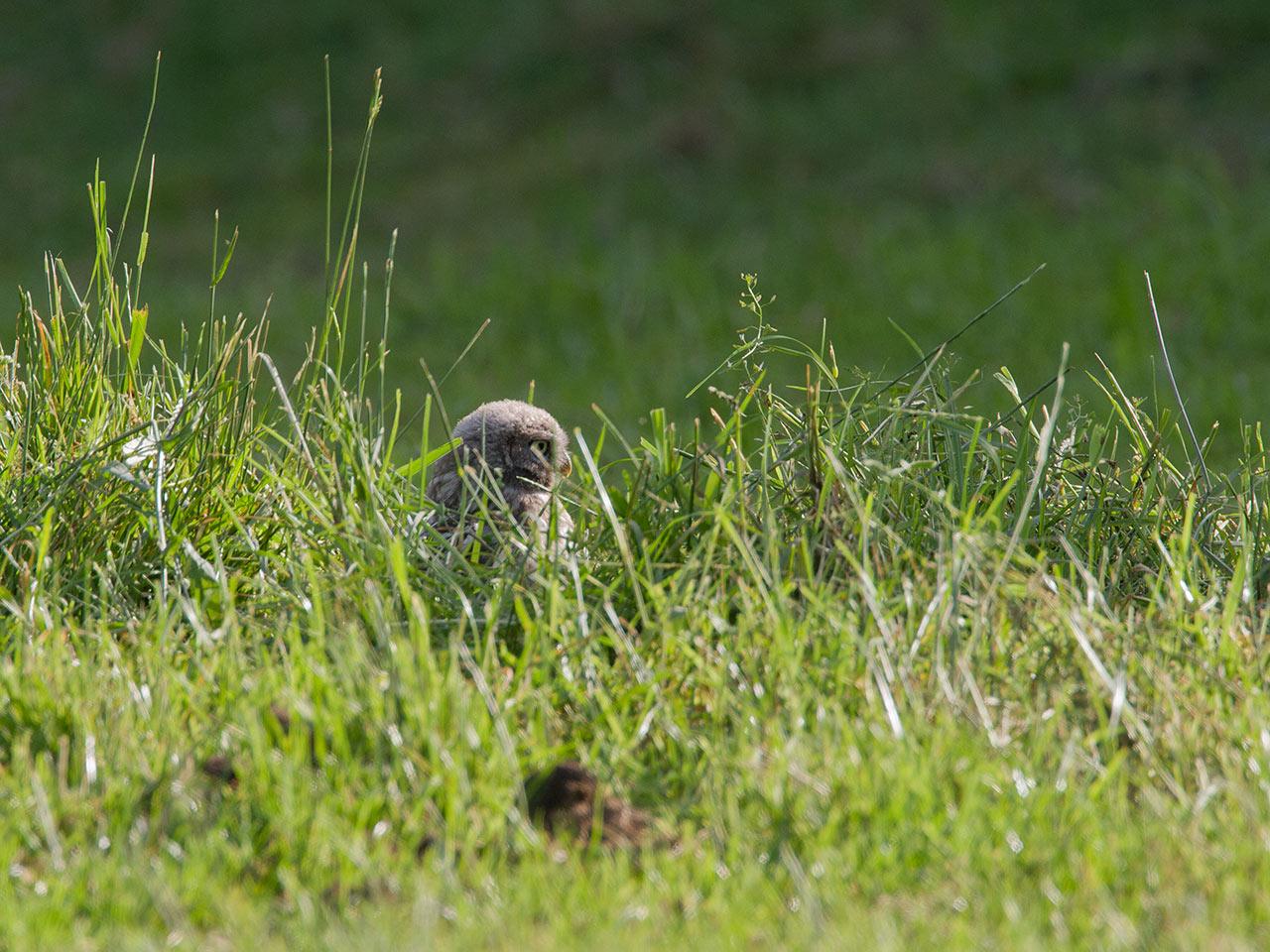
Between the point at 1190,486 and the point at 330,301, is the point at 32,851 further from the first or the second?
the point at 1190,486

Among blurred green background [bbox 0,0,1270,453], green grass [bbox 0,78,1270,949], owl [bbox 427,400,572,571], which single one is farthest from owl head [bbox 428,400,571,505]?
blurred green background [bbox 0,0,1270,453]

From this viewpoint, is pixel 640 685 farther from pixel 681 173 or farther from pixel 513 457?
pixel 681 173

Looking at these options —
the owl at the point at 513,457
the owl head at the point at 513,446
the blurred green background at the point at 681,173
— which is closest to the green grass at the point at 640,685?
the owl at the point at 513,457

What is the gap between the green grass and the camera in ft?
8.86

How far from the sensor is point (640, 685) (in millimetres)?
3211

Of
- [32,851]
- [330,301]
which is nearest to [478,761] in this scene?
[32,851]

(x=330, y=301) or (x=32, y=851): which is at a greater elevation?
(x=330, y=301)

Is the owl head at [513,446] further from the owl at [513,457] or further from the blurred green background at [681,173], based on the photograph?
the blurred green background at [681,173]

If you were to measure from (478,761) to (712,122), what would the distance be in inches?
447

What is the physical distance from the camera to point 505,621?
3611 mm

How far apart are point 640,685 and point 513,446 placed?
1635 millimetres

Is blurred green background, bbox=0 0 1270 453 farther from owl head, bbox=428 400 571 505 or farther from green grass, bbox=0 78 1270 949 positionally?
green grass, bbox=0 78 1270 949

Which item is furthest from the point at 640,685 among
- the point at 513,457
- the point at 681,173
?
the point at 681,173

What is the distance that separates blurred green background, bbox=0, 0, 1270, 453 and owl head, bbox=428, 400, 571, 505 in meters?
2.94
